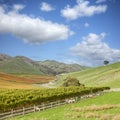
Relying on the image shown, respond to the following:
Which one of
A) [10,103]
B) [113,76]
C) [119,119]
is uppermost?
[113,76]

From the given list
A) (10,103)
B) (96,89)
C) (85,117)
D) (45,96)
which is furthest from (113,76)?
(85,117)

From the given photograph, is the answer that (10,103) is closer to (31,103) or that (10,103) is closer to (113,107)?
(31,103)

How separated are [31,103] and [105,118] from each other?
3290 centimetres

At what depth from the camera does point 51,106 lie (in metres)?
69.9

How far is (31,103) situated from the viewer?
72.0m

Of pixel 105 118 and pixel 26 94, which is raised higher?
pixel 26 94

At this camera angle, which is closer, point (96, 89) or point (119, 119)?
point (119, 119)

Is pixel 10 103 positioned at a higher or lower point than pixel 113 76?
lower

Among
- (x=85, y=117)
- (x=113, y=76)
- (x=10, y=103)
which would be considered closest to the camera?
(x=85, y=117)

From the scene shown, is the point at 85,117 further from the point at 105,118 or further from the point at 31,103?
the point at 31,103

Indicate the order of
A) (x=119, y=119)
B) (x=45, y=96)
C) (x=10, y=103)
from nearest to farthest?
(x=119, y=119) → (x=10, y=103) → (x=45, y=96)

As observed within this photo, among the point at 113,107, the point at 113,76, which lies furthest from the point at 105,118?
the point at 113,76

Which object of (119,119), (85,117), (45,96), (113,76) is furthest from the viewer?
(113,76)

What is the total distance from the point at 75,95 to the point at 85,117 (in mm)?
50628
